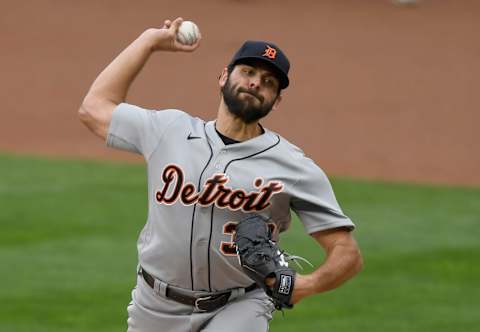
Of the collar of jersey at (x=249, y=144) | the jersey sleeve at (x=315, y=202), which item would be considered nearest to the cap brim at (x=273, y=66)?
the collar of jersey at (x=249, y=144)

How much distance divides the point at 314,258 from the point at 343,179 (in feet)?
11.7

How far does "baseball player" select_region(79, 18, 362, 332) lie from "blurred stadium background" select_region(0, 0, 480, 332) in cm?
350

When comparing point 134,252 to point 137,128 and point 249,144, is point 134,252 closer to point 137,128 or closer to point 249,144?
point 137,128

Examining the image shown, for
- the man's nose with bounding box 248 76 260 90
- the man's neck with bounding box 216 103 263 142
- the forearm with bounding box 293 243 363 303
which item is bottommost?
the forearm with bounding box 293 243 363 303

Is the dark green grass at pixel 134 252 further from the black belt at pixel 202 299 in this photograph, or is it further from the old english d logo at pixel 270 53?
the old english d logo at pixel 270 53

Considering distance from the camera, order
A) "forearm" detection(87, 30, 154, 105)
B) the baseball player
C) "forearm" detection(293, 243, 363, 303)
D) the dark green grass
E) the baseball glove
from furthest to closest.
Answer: the dark green grass < "forearm" detection(87, 30, 154, 105) < the baseball player < "forearm" detection(293, 243, 363, 303) < the baseball glove

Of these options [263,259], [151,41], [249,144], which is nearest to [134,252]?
[151,41]

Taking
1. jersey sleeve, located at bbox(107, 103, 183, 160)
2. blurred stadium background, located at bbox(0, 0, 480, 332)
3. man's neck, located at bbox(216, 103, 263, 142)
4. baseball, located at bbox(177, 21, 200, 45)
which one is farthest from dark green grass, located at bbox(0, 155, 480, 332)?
baseball, located at bbox(177, 21, 200, 45)

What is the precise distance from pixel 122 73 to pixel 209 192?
0.66 m

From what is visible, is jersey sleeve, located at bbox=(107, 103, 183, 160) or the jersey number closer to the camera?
the jersey number

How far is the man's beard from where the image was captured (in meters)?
4.95

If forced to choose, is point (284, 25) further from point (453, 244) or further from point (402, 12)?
point (453, 244)

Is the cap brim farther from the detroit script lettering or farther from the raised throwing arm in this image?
the detroit script lettering

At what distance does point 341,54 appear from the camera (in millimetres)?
19406
